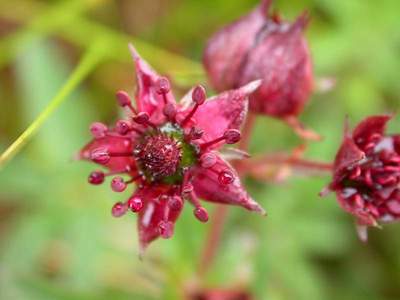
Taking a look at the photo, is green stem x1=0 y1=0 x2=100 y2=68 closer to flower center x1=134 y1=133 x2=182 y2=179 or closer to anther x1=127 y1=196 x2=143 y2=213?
flower center x1=134 y1=133 x2=182 y2=179

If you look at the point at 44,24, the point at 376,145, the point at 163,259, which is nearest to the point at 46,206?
the point at 163,259

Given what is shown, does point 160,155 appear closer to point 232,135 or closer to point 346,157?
point 232,135

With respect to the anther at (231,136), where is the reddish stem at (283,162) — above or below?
above

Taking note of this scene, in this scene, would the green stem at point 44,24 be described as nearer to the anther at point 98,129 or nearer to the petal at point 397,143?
the anther at point 98,129

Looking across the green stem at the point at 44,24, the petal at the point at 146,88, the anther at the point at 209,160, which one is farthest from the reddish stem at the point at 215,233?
the green stem at the point at 44,24

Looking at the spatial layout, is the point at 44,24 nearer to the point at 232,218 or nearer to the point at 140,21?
the point at 140,21

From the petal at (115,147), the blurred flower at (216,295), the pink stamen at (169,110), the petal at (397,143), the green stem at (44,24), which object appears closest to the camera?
the pink stamen at (169,110)
